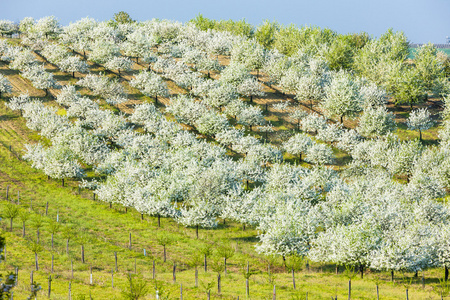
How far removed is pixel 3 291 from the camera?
2603 cm

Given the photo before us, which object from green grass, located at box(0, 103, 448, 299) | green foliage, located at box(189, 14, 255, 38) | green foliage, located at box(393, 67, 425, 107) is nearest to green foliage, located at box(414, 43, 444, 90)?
green foliage, located at box(393, 67, 425, 107)

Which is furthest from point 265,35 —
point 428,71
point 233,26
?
point 428,71

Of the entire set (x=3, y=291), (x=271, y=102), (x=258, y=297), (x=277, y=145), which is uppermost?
(x=271, y=102)

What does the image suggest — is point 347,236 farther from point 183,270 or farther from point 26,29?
point 26,29

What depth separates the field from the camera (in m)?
49.9

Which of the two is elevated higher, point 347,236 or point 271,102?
point 271,102

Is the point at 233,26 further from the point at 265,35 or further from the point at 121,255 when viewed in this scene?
the point at 121,255

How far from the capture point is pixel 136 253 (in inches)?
2454

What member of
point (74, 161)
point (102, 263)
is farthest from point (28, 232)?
point (74, 161)

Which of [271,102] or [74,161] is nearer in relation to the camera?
[74,161]

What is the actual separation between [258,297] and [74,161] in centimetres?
5223

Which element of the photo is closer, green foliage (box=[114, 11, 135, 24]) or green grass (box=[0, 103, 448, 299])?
green grass (box=[0, 103, 448, 299])

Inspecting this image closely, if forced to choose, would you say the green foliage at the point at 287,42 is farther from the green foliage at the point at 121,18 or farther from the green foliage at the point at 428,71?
the green foliage at the point at 121,18

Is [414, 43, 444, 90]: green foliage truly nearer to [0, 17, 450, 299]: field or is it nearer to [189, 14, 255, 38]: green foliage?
[0, 17, 450, 299]: field
